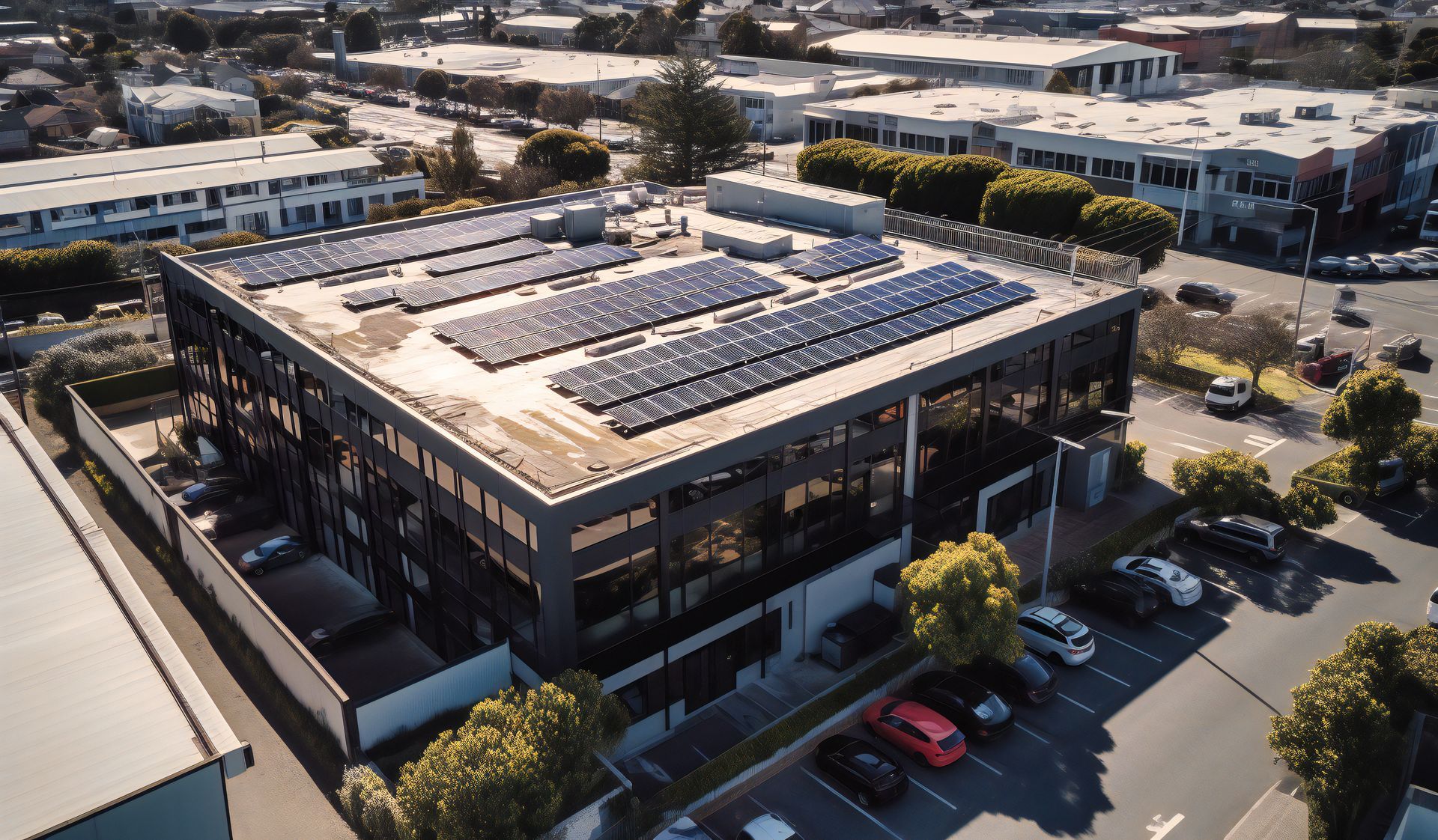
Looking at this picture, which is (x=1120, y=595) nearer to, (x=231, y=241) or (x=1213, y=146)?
(x=1213, y=146)

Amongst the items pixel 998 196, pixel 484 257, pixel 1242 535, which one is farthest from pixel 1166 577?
pixel 998 196

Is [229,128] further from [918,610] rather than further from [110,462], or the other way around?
[918,610]

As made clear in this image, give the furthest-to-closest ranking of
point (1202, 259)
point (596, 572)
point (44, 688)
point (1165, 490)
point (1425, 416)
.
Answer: point (1202, 259) < point (1425, 416) < point (1165, 490) < point (596, 572) < point (44, 688)

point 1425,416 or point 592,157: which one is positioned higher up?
point 592,157

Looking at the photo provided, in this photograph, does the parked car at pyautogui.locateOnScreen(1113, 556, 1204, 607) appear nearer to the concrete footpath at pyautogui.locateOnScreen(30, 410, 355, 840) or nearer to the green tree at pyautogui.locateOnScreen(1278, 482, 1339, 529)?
the green tree at pyautogui.locateOnScreen(1278, 482, 1339, 529)

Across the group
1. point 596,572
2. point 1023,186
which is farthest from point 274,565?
point 1023,186

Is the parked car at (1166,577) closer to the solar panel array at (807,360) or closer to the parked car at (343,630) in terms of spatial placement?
the solar panel array at (807,360)

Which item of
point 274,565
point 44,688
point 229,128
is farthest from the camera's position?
point 229,128
